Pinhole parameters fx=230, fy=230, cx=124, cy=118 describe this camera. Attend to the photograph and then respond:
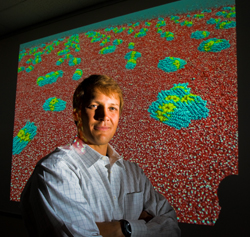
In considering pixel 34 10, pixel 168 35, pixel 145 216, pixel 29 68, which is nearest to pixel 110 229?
pixel 145 216

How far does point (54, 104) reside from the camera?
8.38 feet

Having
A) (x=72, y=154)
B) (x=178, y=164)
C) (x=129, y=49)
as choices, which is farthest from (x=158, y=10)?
(x=72, y=154)

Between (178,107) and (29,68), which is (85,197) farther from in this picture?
(29,68)

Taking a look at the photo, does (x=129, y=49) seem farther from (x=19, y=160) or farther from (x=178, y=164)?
(x=19, y=160)

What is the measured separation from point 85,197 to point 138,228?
0.32 metres

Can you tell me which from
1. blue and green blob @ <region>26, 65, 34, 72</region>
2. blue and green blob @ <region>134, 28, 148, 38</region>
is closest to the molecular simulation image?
blue and green blob @ <region>134, 28, 148, 38</region>

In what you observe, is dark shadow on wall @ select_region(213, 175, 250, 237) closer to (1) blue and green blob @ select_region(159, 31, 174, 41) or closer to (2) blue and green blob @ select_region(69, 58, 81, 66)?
(1) blue and green blob @ select_region(159, 31, 174, 41)

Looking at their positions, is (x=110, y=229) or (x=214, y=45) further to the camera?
(x=214, y=45)

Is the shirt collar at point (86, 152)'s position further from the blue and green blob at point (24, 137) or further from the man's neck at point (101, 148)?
the blue and green blob at point (24, 137)

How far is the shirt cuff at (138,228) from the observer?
1.16 m

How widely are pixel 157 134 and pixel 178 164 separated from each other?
30 cm

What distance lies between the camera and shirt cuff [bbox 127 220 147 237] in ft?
3.82

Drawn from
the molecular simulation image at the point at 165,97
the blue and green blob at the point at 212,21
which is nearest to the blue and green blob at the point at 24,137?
the molecular simulation image at the point at 165,97

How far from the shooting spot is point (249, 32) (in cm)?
175
